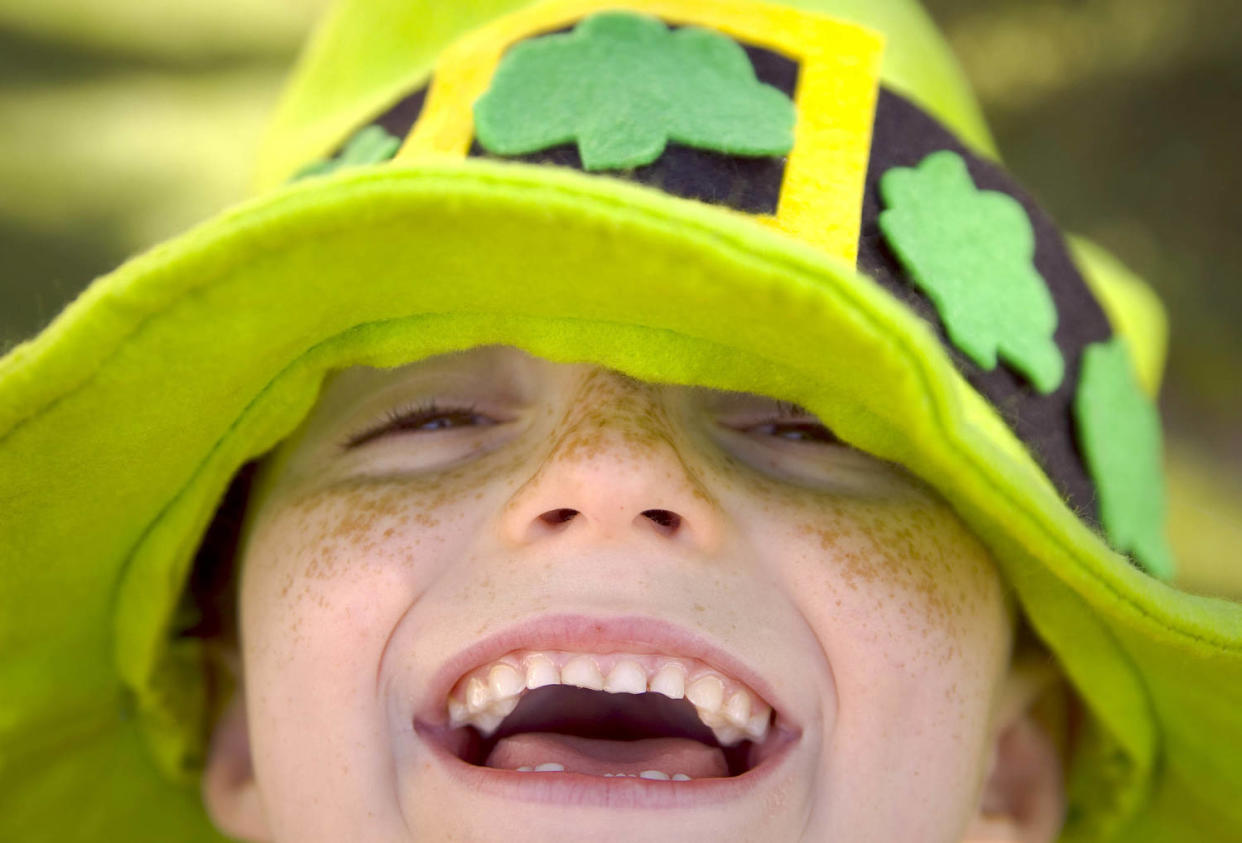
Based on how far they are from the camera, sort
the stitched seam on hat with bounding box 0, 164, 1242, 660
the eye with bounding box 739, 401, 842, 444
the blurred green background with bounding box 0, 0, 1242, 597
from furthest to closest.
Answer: the blurred green background with bounding box 0, 0, 1242, 597 → the eye with bounding box 739, 401, 842, 444 → the stitched seam on hat with bounding box 0, 164, 1242, 660

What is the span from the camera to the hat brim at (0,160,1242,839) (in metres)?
0.69

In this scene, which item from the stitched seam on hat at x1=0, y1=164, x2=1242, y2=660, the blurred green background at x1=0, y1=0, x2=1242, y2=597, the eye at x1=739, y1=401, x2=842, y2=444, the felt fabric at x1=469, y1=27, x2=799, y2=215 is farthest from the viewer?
the blurred green background at x1=0, y1=0, x2=1242, y2=597

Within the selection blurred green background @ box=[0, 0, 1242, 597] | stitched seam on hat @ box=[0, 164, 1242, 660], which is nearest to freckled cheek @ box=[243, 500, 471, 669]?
stitched seam on hat @ box=[0, 164, 1242, 660]

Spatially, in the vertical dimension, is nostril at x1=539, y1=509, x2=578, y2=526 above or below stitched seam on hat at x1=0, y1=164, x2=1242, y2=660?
below

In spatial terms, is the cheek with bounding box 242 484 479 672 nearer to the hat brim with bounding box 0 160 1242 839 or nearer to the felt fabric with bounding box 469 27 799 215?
the hat brim with bounding box 0 160 1242 839

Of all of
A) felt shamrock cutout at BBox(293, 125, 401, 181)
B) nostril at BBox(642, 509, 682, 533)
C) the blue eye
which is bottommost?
nostril at BBox(642, 509, 682, 533)

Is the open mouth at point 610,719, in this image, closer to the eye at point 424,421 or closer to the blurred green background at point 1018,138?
the eye at point 424,421

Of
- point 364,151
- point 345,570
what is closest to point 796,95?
point 364,151

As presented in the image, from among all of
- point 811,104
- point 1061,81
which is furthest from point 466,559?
point 1061,81

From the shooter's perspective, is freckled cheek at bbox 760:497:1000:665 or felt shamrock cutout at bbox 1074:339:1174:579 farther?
felt shamrock cutout at bbox 1074:339:1174:579

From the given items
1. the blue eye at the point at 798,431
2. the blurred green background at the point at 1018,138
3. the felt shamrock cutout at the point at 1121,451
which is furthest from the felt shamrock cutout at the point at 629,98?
the blurred green background at the point at 1018,138

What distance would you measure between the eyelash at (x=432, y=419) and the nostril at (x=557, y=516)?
0.13 metres

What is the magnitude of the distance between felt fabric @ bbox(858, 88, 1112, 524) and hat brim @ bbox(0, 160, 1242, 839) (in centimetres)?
4

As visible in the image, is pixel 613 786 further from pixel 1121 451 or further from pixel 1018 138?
pixel 1018 138
